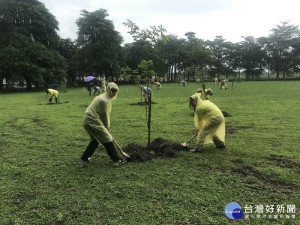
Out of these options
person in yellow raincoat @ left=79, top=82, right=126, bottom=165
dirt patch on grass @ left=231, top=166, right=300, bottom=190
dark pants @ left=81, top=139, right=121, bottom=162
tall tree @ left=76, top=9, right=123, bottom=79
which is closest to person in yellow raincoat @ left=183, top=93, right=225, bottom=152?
dirt patch on grass @ left=231, top=166, right=300, bottom=190

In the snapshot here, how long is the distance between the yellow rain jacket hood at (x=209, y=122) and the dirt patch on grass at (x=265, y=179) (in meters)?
1.25

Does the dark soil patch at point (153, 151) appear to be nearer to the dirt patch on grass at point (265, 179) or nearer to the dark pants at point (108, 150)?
the dark pants at point (108, 150)

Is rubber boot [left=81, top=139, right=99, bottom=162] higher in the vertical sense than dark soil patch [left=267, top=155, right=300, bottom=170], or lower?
higher

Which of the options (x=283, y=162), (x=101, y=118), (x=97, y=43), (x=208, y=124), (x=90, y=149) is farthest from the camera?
(x=97, y=43)

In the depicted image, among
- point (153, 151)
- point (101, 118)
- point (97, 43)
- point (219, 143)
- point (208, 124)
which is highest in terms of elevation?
point (97, 43)

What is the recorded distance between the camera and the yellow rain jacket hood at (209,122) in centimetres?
608

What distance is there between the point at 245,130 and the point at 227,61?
64.0 metres

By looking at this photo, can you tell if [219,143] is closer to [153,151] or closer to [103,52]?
[153,151]

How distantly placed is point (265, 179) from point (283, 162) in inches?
44.2

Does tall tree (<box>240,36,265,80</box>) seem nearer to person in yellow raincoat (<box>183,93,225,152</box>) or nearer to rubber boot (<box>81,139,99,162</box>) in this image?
person in yellow raincoat (<box>183,93,225,152</box>)

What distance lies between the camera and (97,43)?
144 ft

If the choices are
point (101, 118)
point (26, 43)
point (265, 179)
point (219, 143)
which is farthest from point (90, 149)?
point (26, 43)

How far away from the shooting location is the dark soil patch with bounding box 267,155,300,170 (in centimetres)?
515

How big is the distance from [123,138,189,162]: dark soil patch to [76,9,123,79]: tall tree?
3887cm
